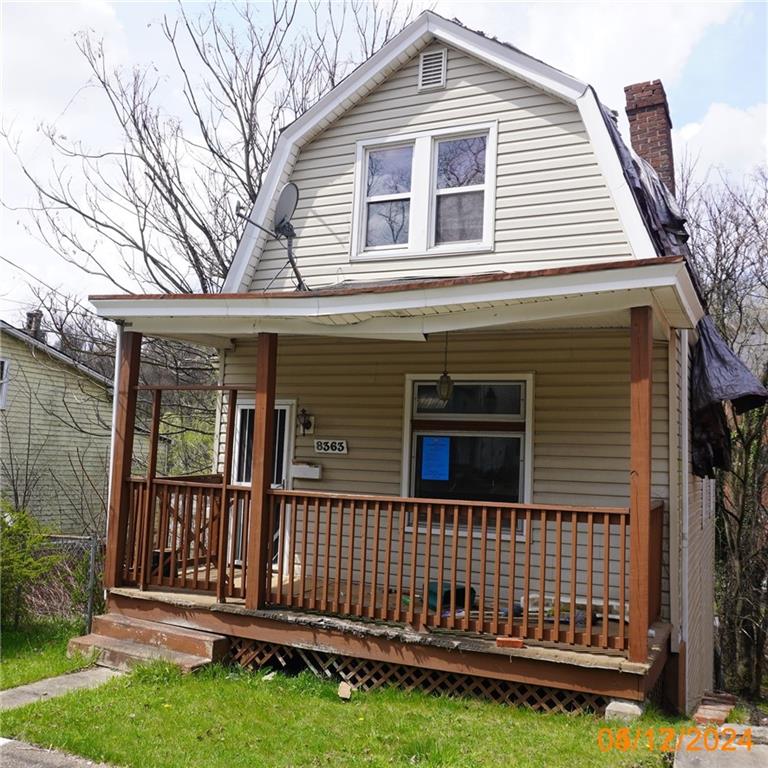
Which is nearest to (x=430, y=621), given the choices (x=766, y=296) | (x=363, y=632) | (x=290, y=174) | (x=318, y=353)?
(x=363, y=632)

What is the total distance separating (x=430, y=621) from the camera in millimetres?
5551

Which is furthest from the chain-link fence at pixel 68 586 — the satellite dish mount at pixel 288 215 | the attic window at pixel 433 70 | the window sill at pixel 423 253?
the attic window at pixel 433 70

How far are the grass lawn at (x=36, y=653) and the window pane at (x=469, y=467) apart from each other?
381 cm

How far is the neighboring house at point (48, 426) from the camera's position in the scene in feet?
55.1

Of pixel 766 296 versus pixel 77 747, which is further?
pixel 766 296

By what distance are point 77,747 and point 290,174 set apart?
6.70 metres

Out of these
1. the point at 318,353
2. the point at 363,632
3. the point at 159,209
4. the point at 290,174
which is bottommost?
the point at 363,632

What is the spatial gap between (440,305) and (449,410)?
86.9 inches

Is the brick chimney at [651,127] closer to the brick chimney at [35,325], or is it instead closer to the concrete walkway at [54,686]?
the concrete walkway at [54,686]

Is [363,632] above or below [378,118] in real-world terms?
below

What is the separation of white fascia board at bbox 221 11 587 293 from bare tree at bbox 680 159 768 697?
6.77m

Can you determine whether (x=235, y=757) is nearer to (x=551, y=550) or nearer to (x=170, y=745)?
(x=170, y=745)

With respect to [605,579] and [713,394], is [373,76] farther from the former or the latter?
[605,579]
